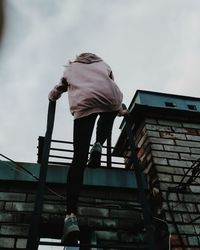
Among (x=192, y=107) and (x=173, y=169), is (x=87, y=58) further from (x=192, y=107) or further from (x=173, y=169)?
(x=192, y=107)

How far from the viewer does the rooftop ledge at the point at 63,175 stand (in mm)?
4273

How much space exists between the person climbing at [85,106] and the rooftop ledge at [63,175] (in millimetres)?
1617

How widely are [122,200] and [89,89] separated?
2208mm

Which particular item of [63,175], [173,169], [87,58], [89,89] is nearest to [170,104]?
[173,169]

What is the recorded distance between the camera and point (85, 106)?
2648 mm

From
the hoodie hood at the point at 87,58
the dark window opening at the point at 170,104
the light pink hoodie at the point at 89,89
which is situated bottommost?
the light pink hoodie at the point at 89,89

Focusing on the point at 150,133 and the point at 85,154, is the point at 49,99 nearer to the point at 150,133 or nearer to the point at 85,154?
the point at 85,154

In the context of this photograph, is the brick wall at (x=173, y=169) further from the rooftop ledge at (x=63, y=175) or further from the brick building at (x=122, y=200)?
the rooftop ledge at (x=63, y=175)

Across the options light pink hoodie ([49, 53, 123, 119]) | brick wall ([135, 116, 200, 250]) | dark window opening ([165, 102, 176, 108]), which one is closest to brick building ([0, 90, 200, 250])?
brick wall ([135, 116, 200, 250])

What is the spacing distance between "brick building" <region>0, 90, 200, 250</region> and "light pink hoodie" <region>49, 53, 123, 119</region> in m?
1.31

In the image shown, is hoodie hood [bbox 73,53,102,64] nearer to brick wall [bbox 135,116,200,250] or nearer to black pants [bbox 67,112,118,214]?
black pants [bbox 67,112,118,214]

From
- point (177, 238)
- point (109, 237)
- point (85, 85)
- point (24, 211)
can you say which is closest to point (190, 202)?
point (177, 238)

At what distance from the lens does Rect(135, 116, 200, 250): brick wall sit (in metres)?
4.05

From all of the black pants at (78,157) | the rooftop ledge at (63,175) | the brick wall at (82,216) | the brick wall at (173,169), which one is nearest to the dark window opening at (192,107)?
the brick wall at (173,169)
